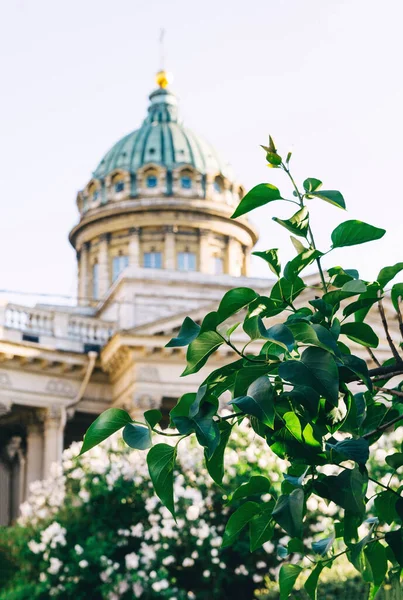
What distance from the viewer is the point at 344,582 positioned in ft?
50.7

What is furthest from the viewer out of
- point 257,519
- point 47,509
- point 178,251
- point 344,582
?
point 178,251

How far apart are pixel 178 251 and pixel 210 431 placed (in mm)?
52221

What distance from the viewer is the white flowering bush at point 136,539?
2048cm

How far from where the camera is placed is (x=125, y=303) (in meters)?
39.9

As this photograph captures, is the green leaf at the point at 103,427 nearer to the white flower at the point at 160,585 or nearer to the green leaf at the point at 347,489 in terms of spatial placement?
the green leaf at the point at 347,489

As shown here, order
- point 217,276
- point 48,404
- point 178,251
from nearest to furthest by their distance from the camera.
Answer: point 48,404 < point 217,276 < point 178,251

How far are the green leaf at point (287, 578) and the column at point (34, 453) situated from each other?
34.4m

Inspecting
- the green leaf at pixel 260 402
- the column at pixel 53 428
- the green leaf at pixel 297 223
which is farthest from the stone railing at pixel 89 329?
the green leaf at pixel 260 402

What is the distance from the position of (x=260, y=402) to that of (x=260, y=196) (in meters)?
0.84

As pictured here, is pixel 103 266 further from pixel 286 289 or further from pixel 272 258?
pixel 286 289

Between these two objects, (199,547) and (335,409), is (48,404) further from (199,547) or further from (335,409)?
(335,409)

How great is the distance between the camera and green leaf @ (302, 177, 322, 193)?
12.5ft

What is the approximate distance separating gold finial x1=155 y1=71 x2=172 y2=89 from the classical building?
310 inches

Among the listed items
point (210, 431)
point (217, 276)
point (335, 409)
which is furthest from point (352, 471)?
point (217, 276)
